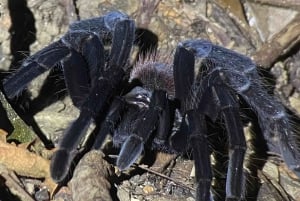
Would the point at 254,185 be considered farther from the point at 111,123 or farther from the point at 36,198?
the point at 36,198

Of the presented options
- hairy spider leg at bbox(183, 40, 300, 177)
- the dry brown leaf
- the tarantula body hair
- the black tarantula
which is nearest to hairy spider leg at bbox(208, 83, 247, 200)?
the black tarantula

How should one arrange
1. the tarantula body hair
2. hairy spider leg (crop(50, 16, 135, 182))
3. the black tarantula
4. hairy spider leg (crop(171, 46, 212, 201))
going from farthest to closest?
the tarantula body hair, the black tarantula, hairy spider leg (crop(171, 46, 212, 201)), hairy spider leg (crop(50, 16, 135, 182))

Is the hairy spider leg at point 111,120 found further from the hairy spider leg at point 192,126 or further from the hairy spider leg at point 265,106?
the hairy spider leg at point 265,106

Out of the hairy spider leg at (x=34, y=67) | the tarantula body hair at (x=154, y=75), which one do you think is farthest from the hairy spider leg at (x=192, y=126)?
the hairy spider leg at (x=34, y=67)

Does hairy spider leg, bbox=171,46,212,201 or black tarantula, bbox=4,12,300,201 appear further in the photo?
black tarantula, bbox=4,12,300,201

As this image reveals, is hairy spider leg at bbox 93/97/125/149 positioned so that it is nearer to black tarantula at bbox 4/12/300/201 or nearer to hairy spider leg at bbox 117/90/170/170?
black tarantula at bbox 4/12/300/201

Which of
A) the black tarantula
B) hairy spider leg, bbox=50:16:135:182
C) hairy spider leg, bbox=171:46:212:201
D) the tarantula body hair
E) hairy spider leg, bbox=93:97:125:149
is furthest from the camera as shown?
the tarantula body hair

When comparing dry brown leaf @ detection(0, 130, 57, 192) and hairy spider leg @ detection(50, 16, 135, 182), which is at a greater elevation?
hairy spider leg @ detection(50, 16, 135, 182)
